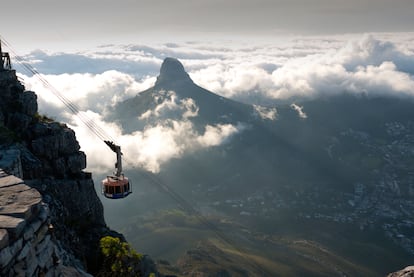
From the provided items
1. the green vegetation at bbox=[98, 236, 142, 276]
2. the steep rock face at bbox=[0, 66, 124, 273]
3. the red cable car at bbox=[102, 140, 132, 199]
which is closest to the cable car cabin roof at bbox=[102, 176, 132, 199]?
the red cable car at bbox=[102, 140, 132, 199]

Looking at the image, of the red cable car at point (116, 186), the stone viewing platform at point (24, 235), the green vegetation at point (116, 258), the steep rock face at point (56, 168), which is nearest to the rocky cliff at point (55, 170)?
the steep rock face at point (56, 168)

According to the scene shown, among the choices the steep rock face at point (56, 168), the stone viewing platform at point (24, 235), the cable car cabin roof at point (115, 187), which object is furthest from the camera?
the steep rock face at point (56, 168)

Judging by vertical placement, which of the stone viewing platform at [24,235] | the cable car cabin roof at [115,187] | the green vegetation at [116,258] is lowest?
the green vegetation at [116,258]

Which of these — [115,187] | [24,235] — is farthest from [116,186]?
[24,235]

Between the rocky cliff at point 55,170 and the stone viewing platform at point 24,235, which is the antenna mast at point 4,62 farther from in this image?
the stone viewing platform at point 24,235

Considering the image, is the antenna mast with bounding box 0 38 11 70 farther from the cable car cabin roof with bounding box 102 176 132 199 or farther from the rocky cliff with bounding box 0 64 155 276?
the cable car cabin roof with bounding box 102 176 132 199

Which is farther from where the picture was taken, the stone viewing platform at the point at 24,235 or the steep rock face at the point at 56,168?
the steep rock face at the point at 56,168

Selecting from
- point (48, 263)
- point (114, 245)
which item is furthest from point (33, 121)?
point (48, 263)

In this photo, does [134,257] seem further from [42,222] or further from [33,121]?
[42,222]
